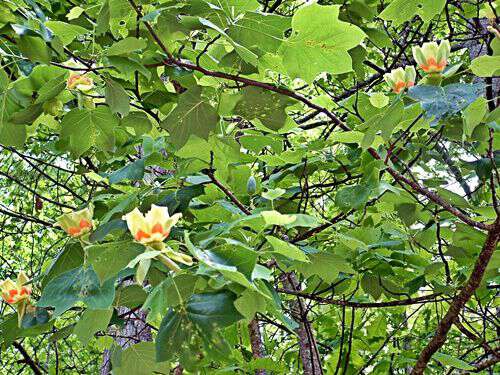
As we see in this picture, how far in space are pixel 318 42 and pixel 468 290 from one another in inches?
28.1

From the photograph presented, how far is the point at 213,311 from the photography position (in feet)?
2.79

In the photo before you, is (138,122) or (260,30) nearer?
(260,30)

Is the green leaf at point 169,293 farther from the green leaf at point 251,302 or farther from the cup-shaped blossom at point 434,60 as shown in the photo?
the cup-shaped blossom at point 434,60

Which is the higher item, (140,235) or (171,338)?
(140,235)

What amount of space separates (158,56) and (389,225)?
928 millimetres

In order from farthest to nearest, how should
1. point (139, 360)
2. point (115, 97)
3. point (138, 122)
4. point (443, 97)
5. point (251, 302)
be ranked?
point (138, 122) → point (139, 360) → point (115, 97) → point (443, 97) → point (251, 302)

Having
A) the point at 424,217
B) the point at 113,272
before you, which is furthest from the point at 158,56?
the point at 424,217

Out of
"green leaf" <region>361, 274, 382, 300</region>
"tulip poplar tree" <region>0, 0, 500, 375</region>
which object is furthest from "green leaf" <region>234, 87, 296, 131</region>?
"green leaf" <region>361, 274, 382, 300</region>

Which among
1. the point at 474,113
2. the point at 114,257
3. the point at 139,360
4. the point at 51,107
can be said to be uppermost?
the point at 474,113

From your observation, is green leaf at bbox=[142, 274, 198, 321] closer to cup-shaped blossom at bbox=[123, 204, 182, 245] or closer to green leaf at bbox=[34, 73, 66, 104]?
cup-shaped blossom at bbox=[123, 204, 182, 245]

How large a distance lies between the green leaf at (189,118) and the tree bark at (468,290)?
2.12ft

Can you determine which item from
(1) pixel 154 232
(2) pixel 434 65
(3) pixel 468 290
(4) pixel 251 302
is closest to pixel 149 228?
(1) pixel 154 232

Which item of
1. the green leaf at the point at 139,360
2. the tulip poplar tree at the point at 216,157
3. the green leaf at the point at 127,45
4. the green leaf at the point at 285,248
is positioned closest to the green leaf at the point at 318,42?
the tulip poplar tree at the point at 216,157

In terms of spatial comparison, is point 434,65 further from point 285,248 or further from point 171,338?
Answer: point 171,338
